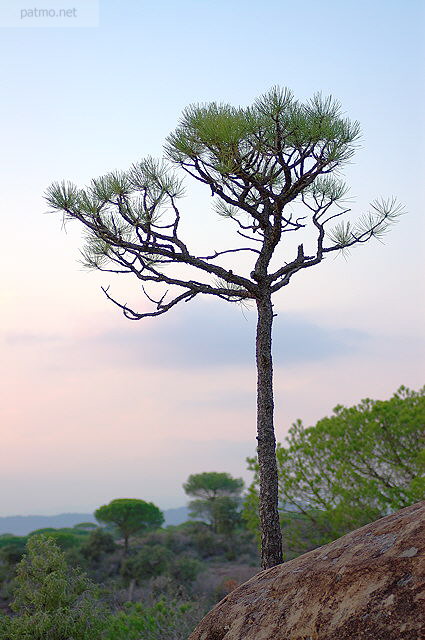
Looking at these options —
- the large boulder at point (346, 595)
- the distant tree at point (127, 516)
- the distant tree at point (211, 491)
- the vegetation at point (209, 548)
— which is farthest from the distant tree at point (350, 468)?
the distant tree at point (211, 491)

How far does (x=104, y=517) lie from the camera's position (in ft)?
108

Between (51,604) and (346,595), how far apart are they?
21.8 ft

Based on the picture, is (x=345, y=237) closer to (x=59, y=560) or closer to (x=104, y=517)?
(x=59, y=560)

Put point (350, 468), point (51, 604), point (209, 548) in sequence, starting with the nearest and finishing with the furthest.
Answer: point (51, 604)
point (350, 468)
point (209, 548)

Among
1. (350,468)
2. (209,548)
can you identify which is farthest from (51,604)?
(209,548)

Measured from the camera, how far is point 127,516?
109 ft

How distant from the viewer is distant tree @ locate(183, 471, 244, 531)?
3738 centimetres

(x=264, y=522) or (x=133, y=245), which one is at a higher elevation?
(x=133, y=245)

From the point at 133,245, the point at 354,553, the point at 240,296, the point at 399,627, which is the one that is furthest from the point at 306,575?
the point at 133,245

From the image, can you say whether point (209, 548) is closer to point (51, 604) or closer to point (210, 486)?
point (210, 486)

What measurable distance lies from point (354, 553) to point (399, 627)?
1.12m

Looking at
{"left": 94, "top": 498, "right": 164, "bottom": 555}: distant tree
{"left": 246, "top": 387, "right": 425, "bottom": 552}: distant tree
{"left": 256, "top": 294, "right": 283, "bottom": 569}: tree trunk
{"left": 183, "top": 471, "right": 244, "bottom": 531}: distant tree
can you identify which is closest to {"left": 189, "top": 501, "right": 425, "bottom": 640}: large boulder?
{"left": 256, "top": 294, "right": 283, "bottom": 569}: tree trunk

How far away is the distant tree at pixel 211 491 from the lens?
37.4 meters

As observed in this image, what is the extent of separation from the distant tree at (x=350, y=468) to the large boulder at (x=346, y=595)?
9838 millimetres
